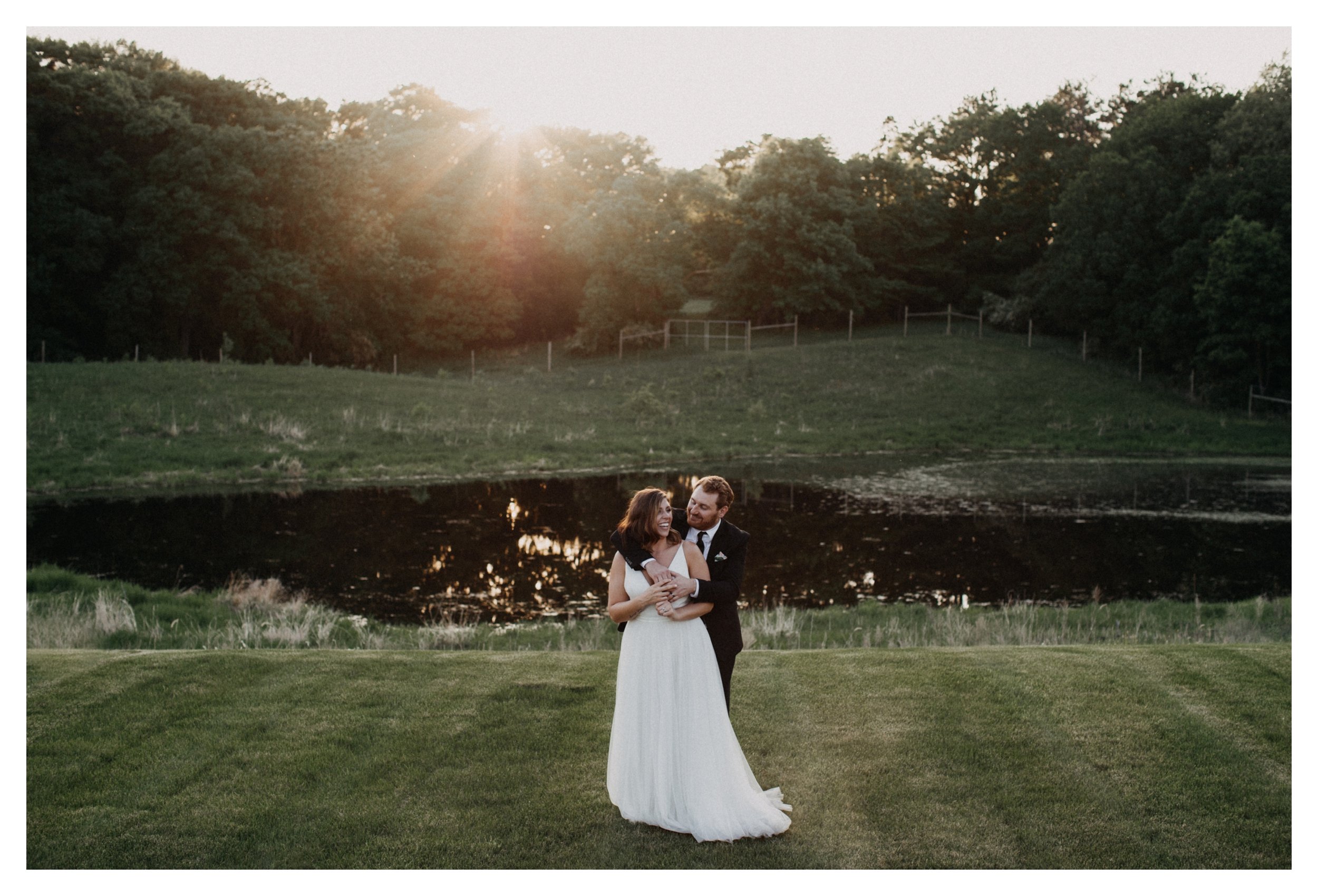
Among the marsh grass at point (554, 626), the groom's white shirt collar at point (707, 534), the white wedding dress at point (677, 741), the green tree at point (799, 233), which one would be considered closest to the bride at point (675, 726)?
the white wedding dress at point (677, 741)

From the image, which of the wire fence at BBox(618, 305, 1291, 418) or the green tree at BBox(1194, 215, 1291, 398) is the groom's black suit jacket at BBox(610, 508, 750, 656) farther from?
the wire fence at BBox(618, 305, 1291, 418)

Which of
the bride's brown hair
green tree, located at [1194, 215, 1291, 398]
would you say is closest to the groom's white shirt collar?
the bride's brown hair

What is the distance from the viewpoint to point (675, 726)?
6340 millimetres

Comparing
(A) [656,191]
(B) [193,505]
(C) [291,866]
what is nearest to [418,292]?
(A) [656,191]

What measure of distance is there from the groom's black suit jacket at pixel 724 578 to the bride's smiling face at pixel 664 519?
23cm

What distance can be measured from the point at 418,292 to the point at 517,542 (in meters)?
43.7

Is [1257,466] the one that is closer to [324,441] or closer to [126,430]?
[324,441]

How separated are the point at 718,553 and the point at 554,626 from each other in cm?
733

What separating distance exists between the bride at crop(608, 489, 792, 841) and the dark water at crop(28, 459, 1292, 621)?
838 cm

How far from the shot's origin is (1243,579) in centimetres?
1733

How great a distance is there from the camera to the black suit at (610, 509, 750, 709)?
21.0 ft

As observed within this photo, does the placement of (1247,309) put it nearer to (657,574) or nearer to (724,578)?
(724,578)

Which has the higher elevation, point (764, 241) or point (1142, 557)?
point (764, 241)

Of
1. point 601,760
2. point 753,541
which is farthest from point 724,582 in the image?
point 753,541
